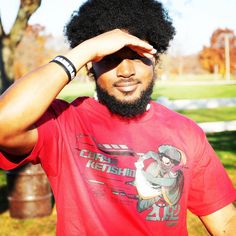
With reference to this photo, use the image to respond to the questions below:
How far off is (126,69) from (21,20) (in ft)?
22.9

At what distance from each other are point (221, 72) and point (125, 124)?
3888 inches

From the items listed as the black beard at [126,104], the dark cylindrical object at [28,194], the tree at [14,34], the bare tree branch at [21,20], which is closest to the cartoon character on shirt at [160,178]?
the black beard at [126,104]

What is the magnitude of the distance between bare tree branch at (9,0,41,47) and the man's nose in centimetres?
680

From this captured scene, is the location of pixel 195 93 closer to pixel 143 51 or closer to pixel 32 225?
pixel 32 225

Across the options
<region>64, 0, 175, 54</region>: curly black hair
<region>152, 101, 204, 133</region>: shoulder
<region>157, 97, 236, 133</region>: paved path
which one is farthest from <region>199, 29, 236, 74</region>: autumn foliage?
<region>152, 101, 204, 133</region>: shoulder

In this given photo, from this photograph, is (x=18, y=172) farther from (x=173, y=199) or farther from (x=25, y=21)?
(x=173, y=199)

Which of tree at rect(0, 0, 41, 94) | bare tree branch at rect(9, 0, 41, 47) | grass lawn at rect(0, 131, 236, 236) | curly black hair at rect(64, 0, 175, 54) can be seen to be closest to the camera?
curly black hair at rect(64, 0, 175, 54)

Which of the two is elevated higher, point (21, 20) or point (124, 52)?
point (21, 20)

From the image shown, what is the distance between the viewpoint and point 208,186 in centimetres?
215

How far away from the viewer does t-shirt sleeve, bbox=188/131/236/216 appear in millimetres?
2115

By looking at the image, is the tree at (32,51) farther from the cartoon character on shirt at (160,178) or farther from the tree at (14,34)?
the cartoon character on shirt at (160,178)

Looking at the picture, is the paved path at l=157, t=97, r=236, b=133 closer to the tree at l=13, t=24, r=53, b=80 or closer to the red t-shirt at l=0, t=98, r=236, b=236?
the red t-shirt at l=0, t=98, r=236, b=236

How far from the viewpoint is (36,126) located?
5.83ft

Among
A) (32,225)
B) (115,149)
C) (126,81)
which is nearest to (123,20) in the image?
(126,81)
